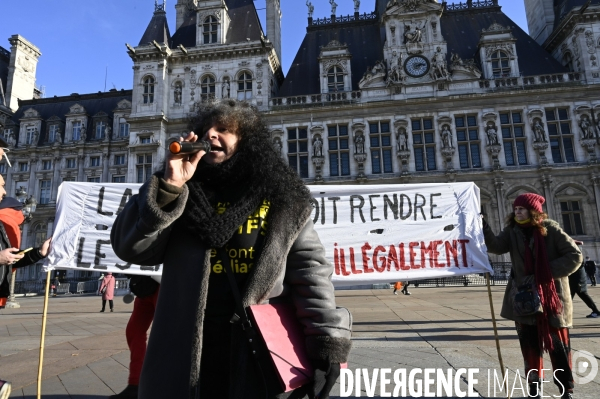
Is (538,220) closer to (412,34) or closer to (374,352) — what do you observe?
(374,352)

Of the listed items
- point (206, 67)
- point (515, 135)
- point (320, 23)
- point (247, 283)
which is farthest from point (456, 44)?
point (247, 283)

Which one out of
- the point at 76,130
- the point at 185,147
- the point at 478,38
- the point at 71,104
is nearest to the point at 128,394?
the point at 185,147

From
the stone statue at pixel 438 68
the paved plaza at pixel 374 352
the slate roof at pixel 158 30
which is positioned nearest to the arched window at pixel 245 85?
the slate roof at pixel 158 30

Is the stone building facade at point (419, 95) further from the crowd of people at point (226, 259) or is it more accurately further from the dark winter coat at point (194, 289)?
the dark winter coat at point (194, 289)

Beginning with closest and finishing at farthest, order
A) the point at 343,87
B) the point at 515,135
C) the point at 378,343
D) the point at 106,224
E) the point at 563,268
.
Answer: the point at 563,268 → the point at 106,224 → the point at 378,343 → the point at 515,135 → the point at 343,87

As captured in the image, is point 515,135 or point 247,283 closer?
point 247,283

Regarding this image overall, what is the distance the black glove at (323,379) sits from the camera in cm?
168

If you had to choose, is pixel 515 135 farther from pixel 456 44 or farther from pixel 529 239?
pixel 529 239

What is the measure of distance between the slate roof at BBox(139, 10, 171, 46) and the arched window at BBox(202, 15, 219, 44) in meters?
3.02

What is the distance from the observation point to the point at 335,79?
88.2 ft

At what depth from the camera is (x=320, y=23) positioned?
31.9 metres

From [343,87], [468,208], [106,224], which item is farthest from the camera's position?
[343,87]

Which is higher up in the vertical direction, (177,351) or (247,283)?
(247,283)

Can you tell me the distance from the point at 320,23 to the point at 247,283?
33.4 meters
